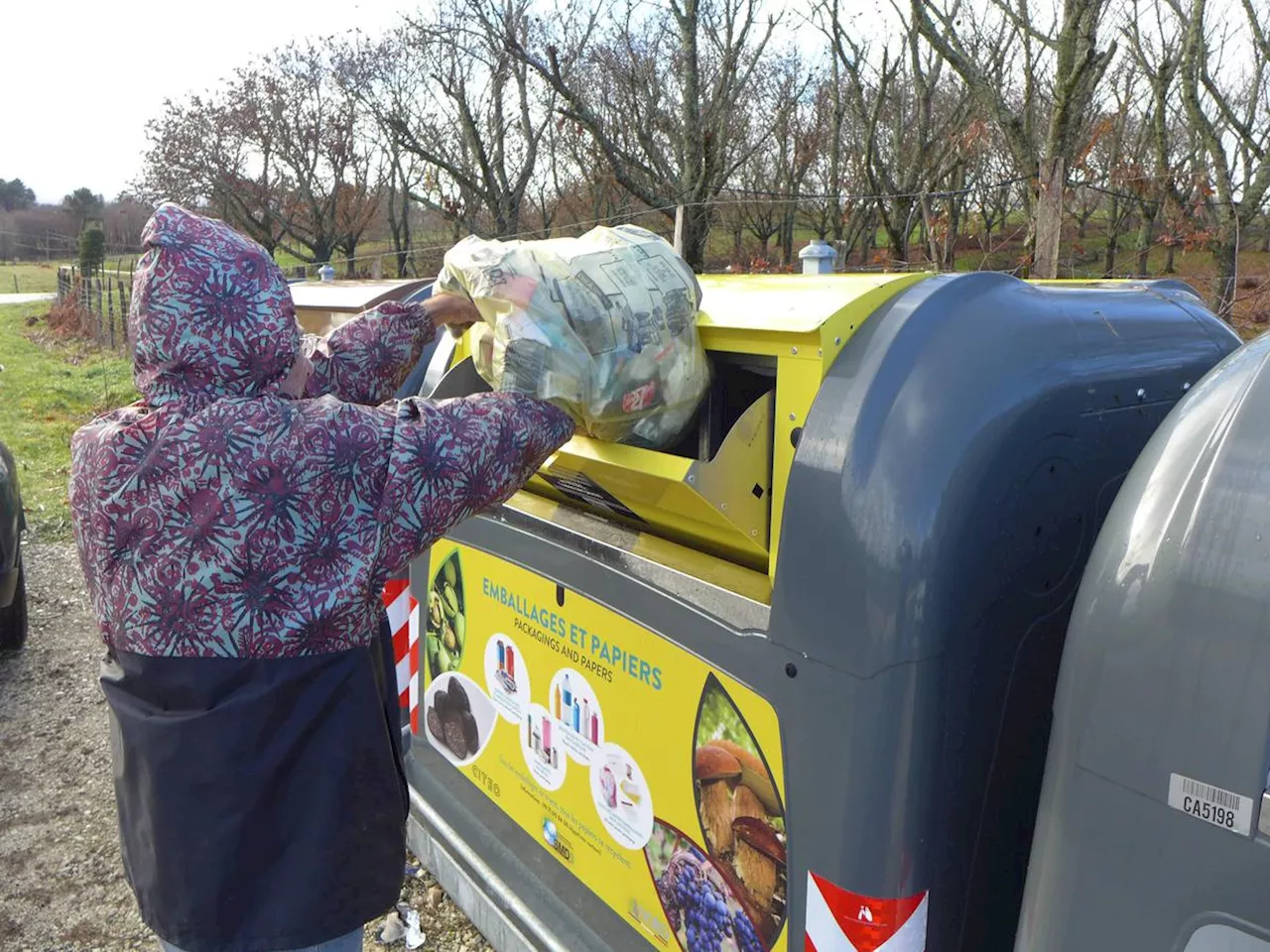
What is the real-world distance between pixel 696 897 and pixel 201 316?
1.37m

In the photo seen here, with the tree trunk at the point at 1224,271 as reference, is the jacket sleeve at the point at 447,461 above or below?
below

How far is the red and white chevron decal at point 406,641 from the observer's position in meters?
2.80

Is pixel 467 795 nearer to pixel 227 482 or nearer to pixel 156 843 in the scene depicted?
pixel 156 843

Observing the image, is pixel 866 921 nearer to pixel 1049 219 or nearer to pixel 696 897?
pixel 696 897

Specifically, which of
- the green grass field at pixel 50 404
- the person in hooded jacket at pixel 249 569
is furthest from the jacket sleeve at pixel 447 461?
the green grass field at pixel 50 404

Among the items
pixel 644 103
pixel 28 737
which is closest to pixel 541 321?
pixel 28 737

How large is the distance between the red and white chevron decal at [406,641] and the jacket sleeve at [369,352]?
41.2 inches

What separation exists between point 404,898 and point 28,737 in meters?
2.33

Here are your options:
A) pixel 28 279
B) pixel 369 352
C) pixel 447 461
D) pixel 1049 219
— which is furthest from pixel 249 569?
pixel 28 279

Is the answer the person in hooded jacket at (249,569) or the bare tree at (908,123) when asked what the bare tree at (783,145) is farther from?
the person in hooded jacket at (249,569)

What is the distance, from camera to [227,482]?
54.1 inches

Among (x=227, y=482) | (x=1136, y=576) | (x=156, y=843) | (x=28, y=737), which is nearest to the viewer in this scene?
(x=1136, y=576)

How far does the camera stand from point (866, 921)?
1486 millimetres

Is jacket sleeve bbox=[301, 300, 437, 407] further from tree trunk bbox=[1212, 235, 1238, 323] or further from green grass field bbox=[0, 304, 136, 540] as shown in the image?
tree trunk bbox=[1212, 235, 1238, 323]
